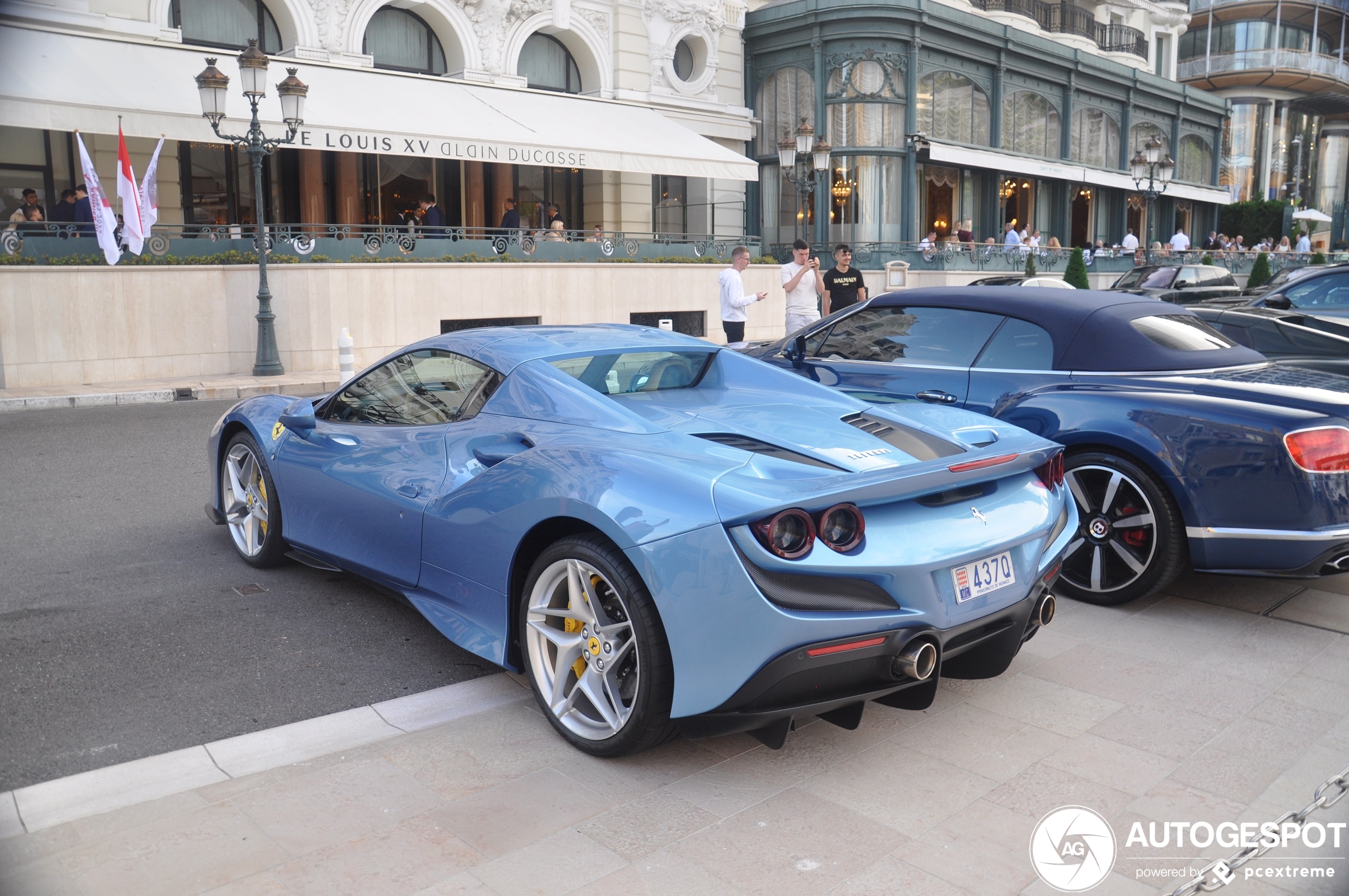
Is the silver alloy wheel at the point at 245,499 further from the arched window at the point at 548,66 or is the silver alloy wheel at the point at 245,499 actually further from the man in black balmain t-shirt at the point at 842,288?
the arched window at the point at 548,66

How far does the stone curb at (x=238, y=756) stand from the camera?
325 centimetres

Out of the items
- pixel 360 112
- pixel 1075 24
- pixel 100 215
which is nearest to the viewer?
pixel 100 215

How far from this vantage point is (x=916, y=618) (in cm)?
332

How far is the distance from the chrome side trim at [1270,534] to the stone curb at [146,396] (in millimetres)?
9864

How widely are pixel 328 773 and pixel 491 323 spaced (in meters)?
16.5

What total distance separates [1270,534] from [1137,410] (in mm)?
823

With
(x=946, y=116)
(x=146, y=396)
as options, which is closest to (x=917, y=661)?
(x=146, y=396)

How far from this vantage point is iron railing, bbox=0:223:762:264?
14867 mm

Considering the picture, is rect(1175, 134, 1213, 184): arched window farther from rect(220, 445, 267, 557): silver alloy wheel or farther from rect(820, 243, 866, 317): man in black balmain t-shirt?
rect(220, 445, 267, 557): silver alloy wheel

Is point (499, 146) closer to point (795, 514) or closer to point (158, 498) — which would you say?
point (158, 498)

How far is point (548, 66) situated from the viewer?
24.6m

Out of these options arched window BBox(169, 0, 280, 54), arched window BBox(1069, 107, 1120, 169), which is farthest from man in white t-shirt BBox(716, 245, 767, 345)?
arched window BBox(1069, 107, 1120, 169)

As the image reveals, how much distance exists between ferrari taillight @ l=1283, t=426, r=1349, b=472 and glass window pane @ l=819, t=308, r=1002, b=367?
1759mm

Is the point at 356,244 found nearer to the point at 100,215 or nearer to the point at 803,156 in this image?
the point at 100,215
